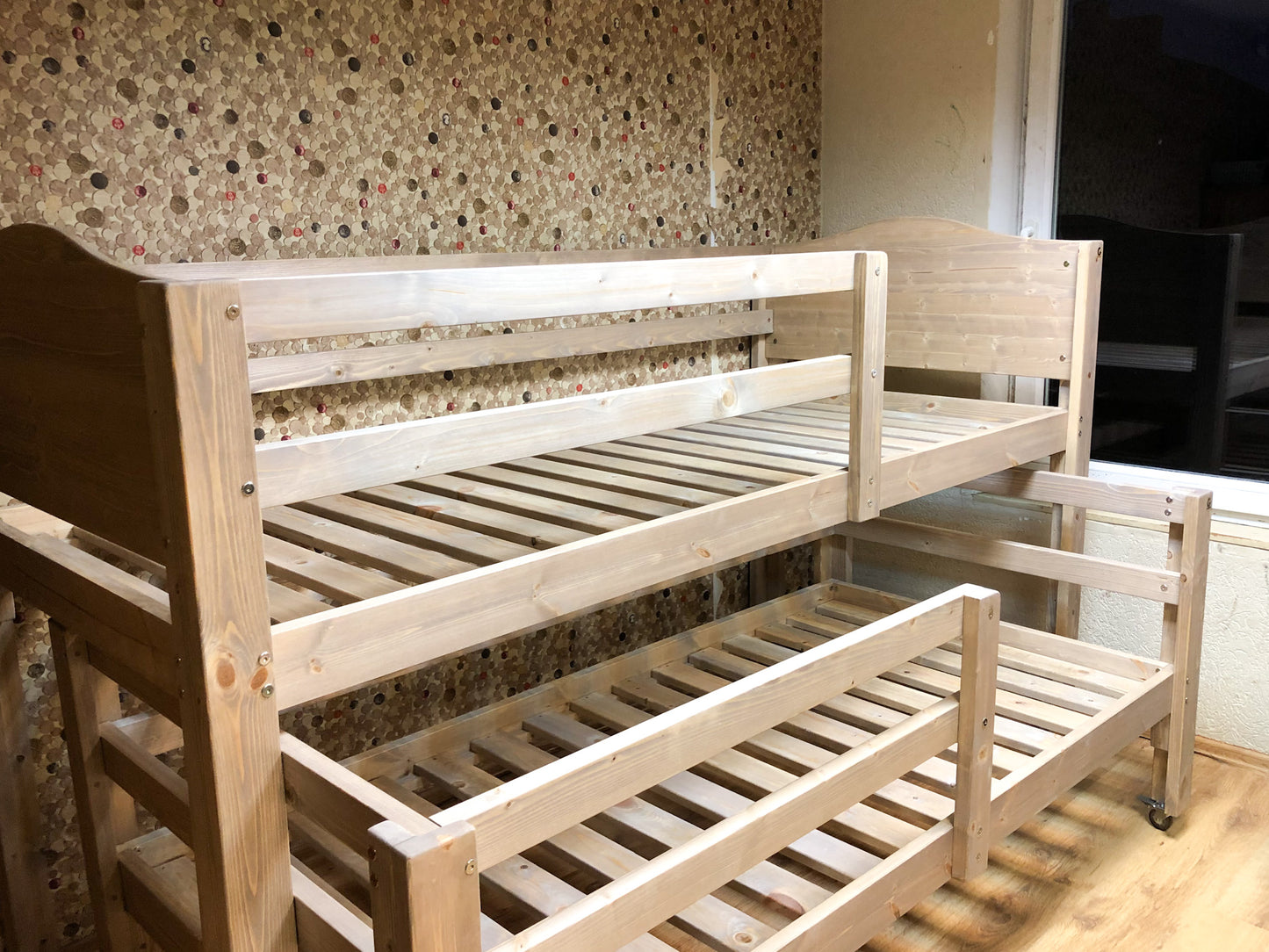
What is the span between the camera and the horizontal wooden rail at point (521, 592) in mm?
1098

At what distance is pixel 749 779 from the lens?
5.82 ft

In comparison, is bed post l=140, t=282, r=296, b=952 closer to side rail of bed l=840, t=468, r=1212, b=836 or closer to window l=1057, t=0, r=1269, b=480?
side rail of bed l=840, t=468, r=1212, b=836

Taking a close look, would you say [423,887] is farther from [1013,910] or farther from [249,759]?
[1013,910]

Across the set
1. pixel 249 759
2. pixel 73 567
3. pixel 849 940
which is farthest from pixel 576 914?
pixel 73 567

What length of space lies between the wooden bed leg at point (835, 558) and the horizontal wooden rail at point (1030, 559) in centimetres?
11

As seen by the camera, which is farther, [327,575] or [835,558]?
[835,558]

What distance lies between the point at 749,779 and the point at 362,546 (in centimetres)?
75

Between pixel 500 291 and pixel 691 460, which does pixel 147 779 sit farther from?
pixel 691 460

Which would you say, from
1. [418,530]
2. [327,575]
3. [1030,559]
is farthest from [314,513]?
[1030,559]

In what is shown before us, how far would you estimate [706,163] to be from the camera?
105 inches

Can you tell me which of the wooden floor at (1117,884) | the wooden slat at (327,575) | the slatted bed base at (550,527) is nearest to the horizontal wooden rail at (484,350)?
the slatted bed base at (550,527)

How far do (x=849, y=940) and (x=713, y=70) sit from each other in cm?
205

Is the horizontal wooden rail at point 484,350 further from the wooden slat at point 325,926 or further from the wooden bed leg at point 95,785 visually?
the wooden slat at point 325,926

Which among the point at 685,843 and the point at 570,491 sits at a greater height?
the point at 570,491
